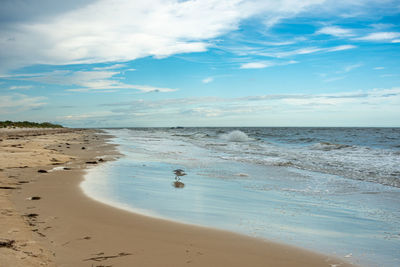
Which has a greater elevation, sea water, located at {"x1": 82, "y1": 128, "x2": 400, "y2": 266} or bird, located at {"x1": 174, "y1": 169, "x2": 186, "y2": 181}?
bird, located at {"x1": 174, "y1": 169, "x2": 186, "y2": 181}

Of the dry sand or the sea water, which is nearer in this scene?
the dry sand

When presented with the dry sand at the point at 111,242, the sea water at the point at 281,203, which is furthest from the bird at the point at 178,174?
the dry sand at the point at 111,242

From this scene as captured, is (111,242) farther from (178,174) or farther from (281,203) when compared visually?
(178,174)

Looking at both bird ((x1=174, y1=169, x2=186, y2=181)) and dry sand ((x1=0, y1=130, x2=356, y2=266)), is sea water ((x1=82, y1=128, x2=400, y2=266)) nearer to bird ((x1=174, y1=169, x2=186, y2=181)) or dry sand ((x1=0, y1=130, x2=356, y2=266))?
bird ((x1=174, y1=169, x2=186, y2=181))

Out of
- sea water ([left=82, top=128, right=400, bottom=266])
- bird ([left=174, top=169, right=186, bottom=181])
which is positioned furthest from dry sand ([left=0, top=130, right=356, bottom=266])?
bird ([left=174, top=169, right=186, bottom=181])

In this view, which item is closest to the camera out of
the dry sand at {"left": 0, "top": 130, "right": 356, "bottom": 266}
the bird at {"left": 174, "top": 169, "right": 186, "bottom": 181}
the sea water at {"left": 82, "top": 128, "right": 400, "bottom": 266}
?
the dry sand at {"left": 0, "top": 130, "right": 356, "bottom": 266}

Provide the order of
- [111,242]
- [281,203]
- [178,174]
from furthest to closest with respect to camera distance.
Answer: [178,174]
[281,203]
[111,242]

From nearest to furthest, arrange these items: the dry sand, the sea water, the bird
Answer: the dry sand → the sea water → the bird

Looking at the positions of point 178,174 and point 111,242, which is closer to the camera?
point 111,242

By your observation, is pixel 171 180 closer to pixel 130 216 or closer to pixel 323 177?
pixel 130 216

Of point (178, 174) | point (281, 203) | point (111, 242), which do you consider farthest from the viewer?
point (178, 174)

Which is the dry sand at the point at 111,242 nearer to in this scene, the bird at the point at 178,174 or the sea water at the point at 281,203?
the sea water at the point at 281,203

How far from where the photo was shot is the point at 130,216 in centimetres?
445

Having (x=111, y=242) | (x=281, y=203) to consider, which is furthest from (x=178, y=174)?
(x=111, y=242)
